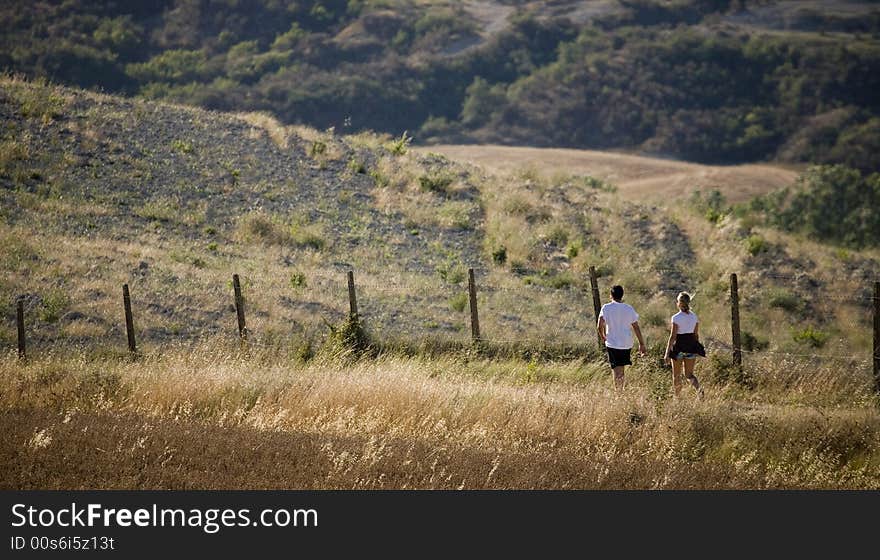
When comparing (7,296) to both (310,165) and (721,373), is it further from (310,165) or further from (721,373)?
(310,165)

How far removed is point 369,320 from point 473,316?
3044mm

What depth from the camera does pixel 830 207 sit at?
48906 mm

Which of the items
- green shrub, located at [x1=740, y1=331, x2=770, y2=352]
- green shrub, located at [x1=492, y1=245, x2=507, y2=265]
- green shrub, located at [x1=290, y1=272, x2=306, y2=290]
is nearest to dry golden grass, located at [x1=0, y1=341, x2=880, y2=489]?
green shrub, located at [x1=740, y1=331, x2=770, y2=352]

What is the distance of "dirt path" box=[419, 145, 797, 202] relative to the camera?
6994 cm

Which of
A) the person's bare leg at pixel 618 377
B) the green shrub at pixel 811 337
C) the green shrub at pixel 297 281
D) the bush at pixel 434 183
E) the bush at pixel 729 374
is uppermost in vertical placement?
the bush at pixel 434 183

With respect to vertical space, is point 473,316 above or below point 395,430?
below

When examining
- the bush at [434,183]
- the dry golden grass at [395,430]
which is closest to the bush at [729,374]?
the dry golden grass at [395,430]

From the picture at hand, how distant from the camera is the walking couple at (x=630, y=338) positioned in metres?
13.4

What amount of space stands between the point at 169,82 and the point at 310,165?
106m

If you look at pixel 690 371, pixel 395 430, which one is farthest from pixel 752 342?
pixel 395 430

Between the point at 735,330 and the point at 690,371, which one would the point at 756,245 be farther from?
the point at 690,371

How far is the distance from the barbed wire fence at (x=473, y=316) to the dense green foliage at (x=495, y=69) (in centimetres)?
9010

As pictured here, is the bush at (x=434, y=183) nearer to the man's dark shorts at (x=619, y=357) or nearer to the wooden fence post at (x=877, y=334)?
the wooden fence post at (x=877, y=334)

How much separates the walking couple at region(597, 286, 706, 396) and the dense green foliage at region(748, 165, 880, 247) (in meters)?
33.5
